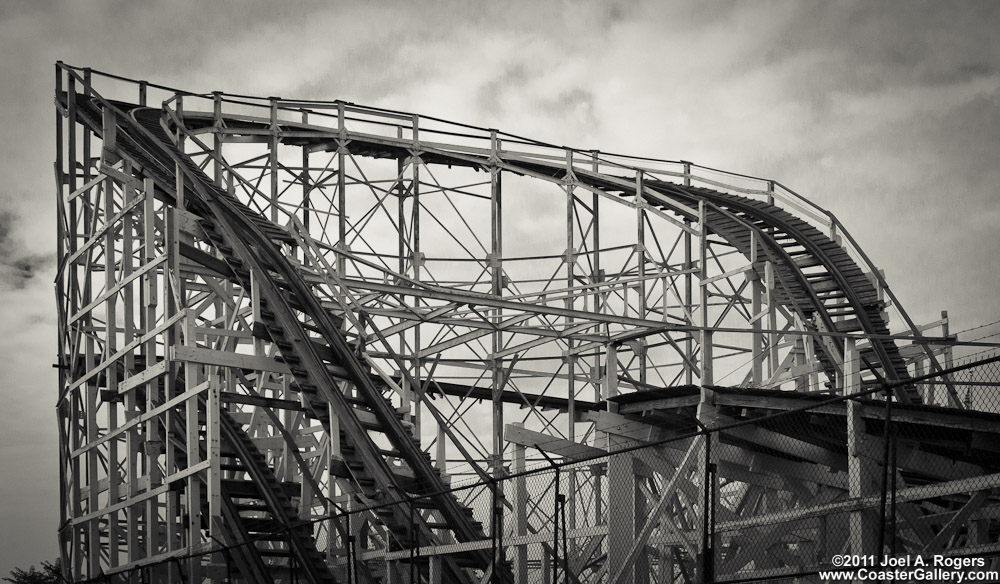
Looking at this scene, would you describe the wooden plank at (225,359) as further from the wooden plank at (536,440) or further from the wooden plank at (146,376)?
the wooden plank at (536,440)

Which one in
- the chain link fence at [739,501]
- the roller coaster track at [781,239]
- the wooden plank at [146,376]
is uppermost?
the roller coaster track at [781,239]

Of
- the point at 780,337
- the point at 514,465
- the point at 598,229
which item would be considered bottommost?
the point at 514,465

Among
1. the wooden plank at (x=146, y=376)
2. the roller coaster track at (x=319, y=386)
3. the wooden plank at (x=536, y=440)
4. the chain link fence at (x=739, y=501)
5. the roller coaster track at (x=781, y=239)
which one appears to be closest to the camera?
the chain link fence at (x=739, y=501)

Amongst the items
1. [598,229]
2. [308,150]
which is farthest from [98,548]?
[598,229]

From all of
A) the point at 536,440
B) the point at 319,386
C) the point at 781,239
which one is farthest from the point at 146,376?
the point at 781,239

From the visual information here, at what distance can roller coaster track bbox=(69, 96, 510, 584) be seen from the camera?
51.6ft

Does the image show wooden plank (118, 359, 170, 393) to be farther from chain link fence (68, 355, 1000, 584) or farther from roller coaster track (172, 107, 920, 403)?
roller coaster track (172, 107, 920, 403)

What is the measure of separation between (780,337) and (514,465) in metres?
9.42

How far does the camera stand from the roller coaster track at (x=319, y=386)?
51.6 feet

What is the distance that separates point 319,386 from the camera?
54.2ft

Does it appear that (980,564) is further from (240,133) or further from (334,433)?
(240,133)

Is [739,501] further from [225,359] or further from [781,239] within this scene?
[781,239]

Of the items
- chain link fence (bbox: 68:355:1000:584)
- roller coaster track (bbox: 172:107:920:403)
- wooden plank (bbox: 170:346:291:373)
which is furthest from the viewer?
roller coaster track (bbox: 172:107:920:403)

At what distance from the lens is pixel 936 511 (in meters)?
15.6
